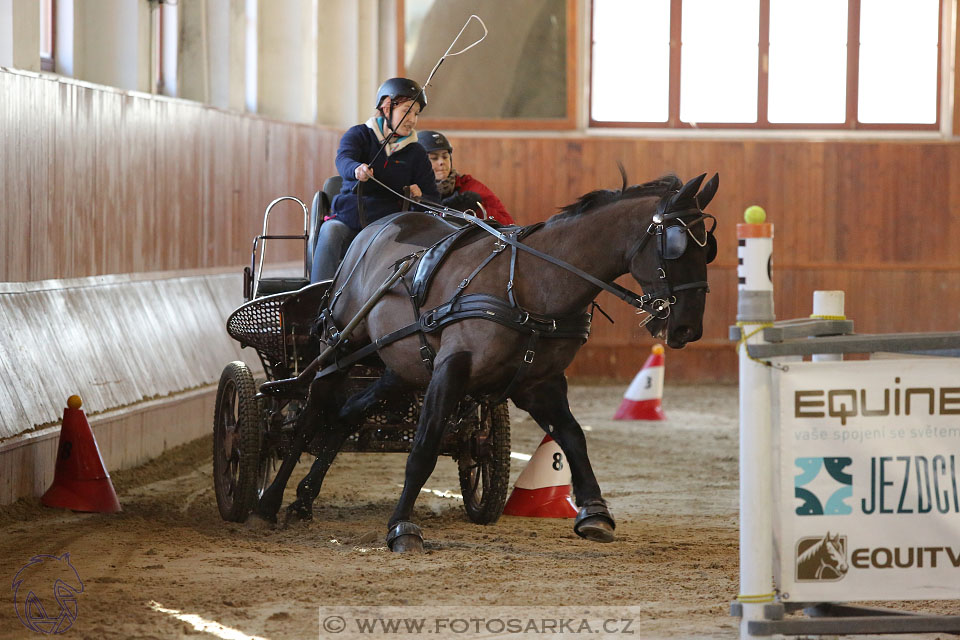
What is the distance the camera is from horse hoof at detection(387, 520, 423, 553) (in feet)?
17.0

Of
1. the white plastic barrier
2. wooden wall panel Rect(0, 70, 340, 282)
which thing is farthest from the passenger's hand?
the white plastic barrier

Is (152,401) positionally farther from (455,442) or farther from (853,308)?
(853,308)

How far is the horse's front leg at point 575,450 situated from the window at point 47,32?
4.68 metres

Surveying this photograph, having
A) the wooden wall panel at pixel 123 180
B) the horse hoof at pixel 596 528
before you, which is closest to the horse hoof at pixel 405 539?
the horse hoof at pixel 596 528

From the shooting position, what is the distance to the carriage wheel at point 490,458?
5.98 m

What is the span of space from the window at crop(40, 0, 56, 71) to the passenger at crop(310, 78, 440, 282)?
3.06 m

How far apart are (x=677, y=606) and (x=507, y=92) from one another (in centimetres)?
1080

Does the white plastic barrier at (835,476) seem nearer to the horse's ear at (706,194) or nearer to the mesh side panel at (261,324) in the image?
the horse's ear at (706,194)

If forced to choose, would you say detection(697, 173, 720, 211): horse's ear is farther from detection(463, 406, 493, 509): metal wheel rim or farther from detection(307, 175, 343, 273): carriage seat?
detection(307, 175, 343, 273): carriage seat

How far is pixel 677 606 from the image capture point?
4320 millimetres

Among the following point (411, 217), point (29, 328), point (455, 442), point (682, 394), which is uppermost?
point (411, 217)

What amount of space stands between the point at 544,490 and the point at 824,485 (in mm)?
3023

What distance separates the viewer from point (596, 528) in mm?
5539

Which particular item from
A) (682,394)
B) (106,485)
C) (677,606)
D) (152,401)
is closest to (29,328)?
(106,485)
